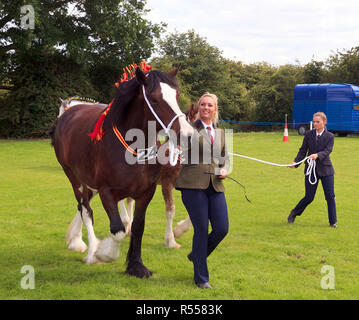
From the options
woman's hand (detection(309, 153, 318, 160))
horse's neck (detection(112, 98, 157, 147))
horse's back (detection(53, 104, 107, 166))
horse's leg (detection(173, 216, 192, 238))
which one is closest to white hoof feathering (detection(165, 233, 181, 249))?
horse's leg (detection(173, 216, 192, 238))

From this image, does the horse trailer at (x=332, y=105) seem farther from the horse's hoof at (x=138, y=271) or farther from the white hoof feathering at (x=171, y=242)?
the horse's hoof at (x=138, y=271)

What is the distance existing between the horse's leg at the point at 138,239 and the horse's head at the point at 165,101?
37.8 inches

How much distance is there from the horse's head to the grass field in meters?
1.62

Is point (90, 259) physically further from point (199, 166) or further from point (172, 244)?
point (199, 166)

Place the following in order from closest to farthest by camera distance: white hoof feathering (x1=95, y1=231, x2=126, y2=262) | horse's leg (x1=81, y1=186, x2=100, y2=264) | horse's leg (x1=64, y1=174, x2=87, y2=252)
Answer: white hoof feathering (x1=95, y1=231, x2=126, y2=262), horse's leg (x1=81, y1=186, x2=100, y2=264), horse's leg (x1=64, y1=174, x2=87, y2=252)

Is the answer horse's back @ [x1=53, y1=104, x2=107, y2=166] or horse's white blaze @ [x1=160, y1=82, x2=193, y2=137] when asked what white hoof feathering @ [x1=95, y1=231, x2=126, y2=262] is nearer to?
horse's back @ [x1=53, y1=104, x2=107, y2=166]

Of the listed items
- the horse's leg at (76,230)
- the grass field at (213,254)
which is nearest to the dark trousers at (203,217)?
the grass field at (213,254)

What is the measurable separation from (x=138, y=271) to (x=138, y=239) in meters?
0.35

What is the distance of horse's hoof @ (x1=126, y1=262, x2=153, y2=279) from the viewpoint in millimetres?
4639

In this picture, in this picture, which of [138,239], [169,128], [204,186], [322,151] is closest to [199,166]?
[204,186]

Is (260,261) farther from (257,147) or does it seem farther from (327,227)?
(257,147)

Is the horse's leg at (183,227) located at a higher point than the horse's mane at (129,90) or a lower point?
lower

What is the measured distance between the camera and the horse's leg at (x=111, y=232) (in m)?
4.30

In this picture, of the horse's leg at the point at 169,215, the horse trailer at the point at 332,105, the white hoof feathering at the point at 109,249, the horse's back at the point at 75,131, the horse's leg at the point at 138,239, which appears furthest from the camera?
the horse trailer at the point at 332,105
